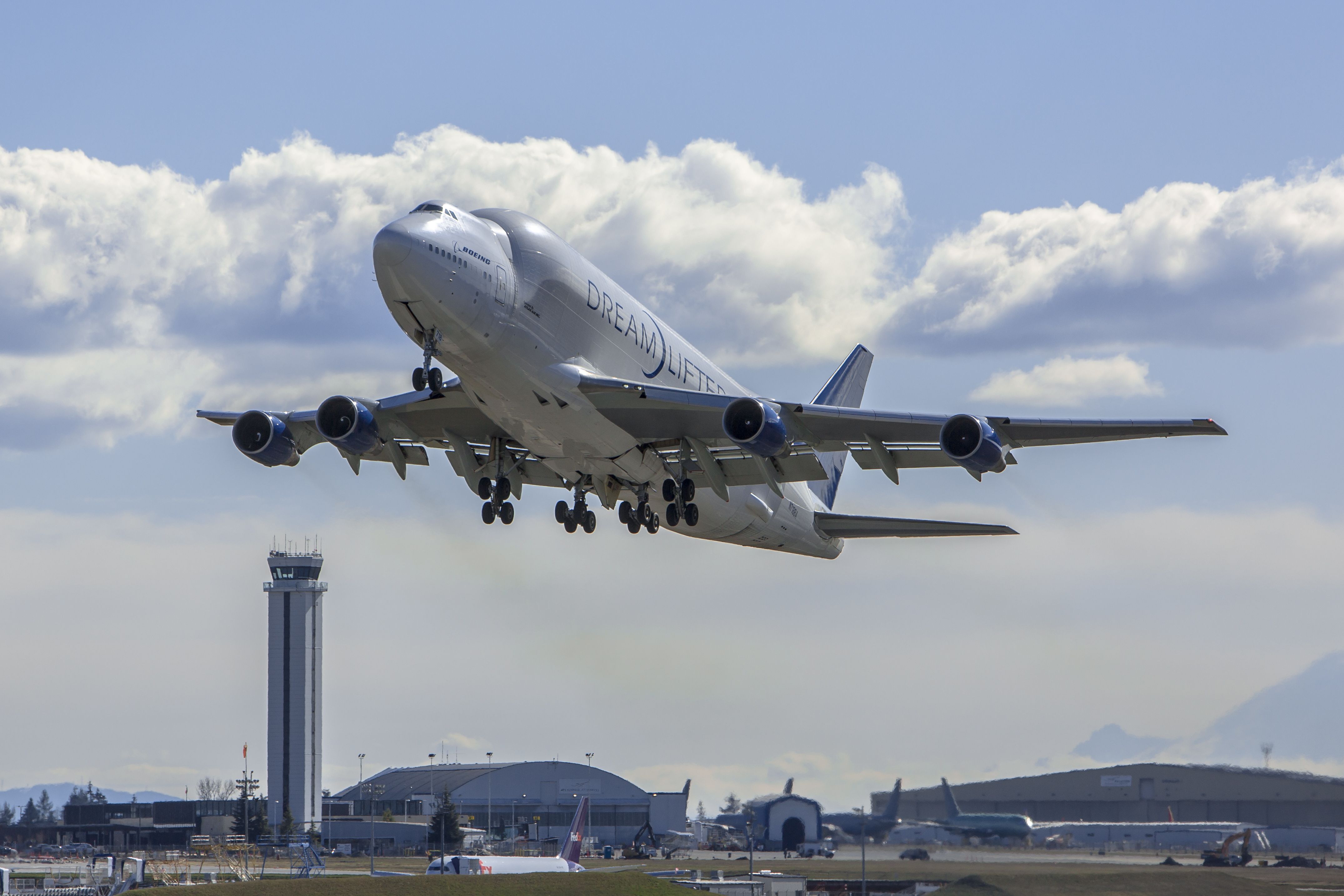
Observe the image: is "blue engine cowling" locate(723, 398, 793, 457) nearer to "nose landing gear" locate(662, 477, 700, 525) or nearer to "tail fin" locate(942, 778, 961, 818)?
"nose landing gear" locate(662, 477, 700, 525)

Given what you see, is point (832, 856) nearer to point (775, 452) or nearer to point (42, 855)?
point (775, 452)

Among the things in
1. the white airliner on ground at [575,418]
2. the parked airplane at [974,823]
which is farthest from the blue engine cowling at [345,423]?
the parked airplane at [974,823]

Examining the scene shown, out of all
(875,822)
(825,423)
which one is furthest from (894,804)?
(825,423)

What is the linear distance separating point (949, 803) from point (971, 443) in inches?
1186

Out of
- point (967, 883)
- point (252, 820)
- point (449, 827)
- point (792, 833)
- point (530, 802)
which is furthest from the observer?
point (530, 802)

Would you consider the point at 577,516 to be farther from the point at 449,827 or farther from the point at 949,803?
the point at 449,827

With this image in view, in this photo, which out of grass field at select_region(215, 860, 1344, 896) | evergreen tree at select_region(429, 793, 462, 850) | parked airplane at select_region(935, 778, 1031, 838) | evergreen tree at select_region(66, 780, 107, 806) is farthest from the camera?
evergreen tree at select_region(66, 780, 107, 806)

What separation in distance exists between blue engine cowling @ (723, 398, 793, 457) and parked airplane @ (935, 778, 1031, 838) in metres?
29.9

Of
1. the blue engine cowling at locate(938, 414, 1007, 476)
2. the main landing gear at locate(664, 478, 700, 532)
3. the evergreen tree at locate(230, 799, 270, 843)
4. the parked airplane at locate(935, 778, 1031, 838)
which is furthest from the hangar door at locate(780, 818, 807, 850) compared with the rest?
the evergreen tree at locate(230, 799, 270, 843)

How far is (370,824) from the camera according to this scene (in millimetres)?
133125

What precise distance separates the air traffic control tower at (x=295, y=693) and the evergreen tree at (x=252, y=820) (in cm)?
186

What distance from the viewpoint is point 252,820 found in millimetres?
135000

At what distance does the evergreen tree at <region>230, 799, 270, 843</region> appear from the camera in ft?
431

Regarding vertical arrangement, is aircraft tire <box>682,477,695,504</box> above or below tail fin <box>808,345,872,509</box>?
below
